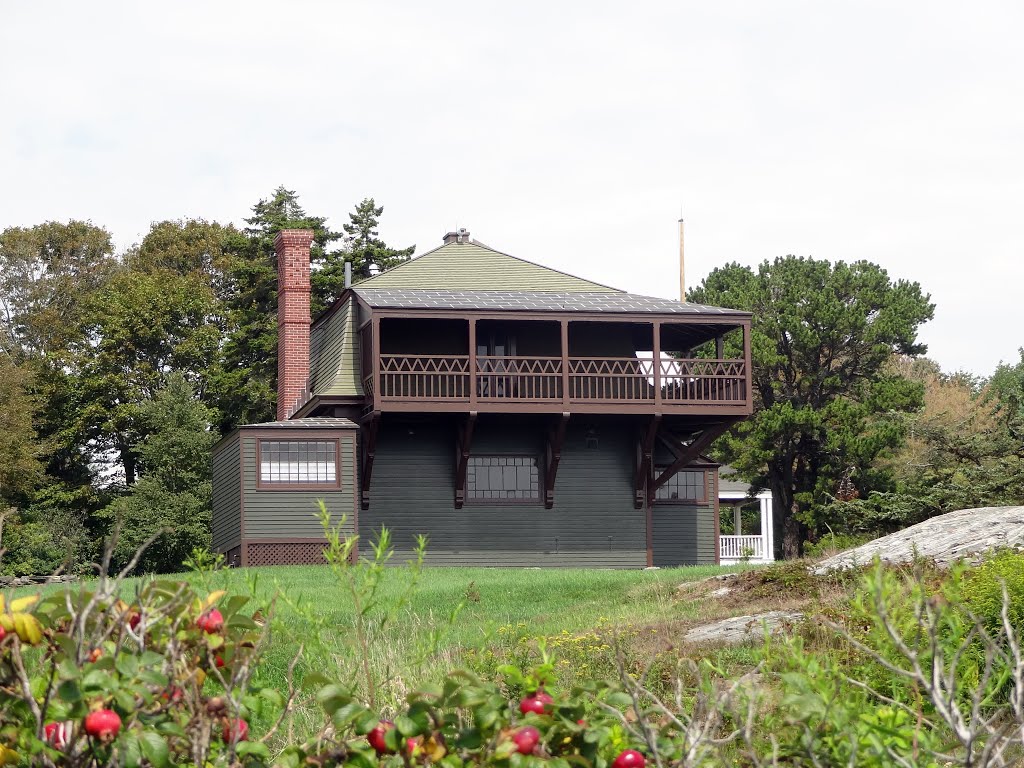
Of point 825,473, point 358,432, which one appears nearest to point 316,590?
point 358,432

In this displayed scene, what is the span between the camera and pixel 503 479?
30719 millimetres

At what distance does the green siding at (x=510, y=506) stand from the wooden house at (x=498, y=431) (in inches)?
1.3

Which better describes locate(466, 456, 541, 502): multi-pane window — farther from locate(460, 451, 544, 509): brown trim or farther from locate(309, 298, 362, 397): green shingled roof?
locate(309, 298, 362, 397): green shingled roof

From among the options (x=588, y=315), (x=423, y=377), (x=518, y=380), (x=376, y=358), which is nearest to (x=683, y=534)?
(x=518, y=380)

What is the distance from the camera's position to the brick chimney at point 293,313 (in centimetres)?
3397

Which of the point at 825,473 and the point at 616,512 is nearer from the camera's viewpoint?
the point at 616,512

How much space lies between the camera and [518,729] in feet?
13.3

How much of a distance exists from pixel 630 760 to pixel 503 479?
87.7ft

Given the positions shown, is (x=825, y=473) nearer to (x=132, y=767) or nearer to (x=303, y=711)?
(x=303, y=711)

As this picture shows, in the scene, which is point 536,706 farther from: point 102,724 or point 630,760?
point 102,724

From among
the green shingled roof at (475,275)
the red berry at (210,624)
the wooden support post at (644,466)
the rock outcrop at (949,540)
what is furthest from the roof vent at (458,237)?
the red berry at (210,624)

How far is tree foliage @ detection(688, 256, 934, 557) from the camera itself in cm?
3909

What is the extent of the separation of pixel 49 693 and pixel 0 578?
52 centimetres

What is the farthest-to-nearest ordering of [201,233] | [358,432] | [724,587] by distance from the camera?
1. [201,233]
2. [358,432]
3. [724,587]
